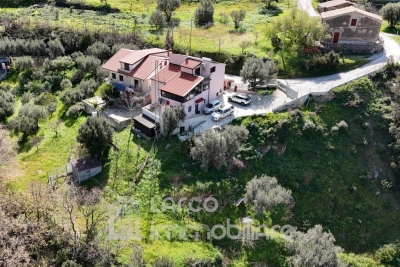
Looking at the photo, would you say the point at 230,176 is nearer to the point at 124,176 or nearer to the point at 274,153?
the point at 274,153

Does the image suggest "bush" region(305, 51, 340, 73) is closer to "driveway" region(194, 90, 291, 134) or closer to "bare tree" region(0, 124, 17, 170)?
"driveway" region(194, 90, 291, 134)

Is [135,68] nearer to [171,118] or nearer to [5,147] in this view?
[171,118]

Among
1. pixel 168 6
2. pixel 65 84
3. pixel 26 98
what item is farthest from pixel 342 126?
pixel 26 98

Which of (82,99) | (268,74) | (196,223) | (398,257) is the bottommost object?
(398,257)

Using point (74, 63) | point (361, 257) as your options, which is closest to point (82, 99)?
point (74, 63)

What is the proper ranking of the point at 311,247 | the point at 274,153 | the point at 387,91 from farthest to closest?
the point at 387,91
the point at 274,153
the point at 311,247

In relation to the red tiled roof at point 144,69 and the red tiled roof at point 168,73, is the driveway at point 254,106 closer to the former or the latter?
the red tiled roof at point 168,73

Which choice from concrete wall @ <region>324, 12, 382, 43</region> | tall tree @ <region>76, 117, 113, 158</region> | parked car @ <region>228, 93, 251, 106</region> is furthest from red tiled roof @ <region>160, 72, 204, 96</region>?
concrete wall @ <region>324, 12, 382, 43</region>
